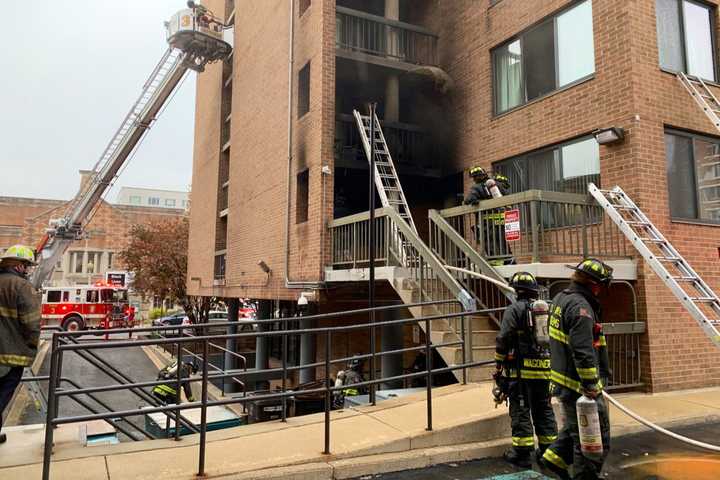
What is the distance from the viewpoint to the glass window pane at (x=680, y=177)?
8.04 m

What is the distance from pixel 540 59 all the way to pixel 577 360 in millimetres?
7689

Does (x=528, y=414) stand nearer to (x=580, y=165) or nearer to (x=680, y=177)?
(x=580, y=165)

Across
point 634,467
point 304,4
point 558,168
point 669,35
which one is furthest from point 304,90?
point 634,467

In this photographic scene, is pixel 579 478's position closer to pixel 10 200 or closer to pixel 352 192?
pixel 352 192

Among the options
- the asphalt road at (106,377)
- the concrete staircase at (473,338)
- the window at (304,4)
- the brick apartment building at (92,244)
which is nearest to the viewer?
the concrete staircase at (473,338)

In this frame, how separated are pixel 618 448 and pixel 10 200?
7119 centimetres

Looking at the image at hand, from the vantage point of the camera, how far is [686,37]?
864cm

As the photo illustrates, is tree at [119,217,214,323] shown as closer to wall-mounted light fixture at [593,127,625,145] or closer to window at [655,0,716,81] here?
wall-mounted light fixture at [593,127,625,145]

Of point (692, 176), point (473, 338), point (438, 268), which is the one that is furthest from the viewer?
point (692, 176)

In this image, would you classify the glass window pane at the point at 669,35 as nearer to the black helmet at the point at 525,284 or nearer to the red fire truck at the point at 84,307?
the black helmet at the point at 525,284

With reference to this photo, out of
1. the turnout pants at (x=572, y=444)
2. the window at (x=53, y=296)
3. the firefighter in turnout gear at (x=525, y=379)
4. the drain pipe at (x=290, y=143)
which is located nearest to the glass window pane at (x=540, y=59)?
the drain pipe at (x=290, y=143)

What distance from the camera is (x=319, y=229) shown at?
1045cm

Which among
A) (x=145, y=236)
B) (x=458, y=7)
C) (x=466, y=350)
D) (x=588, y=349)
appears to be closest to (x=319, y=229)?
(x=466, y=350)

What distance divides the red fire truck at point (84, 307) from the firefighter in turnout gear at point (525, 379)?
33.6 m
